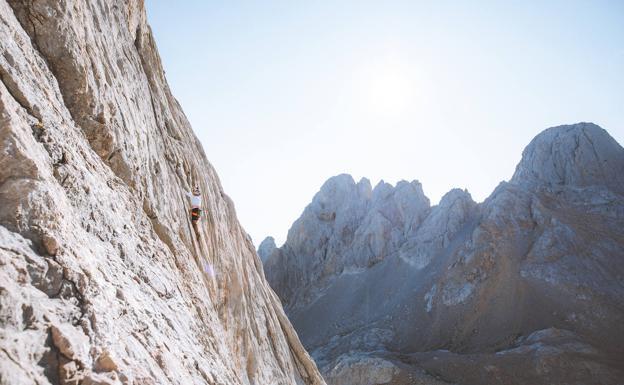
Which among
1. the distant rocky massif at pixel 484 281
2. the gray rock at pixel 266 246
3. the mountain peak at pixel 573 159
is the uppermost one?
the gray rock at pixel 266 246

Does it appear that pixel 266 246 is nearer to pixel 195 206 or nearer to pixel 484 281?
pixel 484 281

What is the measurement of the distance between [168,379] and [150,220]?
Answer: 12.3ft

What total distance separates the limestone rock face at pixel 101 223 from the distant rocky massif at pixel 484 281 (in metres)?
24.1

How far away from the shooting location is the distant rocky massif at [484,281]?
30016 mm

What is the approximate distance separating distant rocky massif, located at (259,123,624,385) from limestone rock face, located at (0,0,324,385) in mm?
24054

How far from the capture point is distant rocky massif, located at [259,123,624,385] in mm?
30016

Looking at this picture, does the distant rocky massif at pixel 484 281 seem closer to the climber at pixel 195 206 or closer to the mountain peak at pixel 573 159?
the mountain peak at pixel 573 159

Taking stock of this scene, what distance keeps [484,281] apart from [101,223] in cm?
3891

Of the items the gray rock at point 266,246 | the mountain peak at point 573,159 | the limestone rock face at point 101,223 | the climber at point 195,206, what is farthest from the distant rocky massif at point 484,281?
the climber at point 195,206

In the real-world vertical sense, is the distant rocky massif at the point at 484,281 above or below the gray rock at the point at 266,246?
below

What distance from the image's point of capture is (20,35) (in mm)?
5773

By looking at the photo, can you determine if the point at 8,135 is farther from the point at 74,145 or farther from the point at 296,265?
the point at 296,265

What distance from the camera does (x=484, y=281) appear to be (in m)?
38.9

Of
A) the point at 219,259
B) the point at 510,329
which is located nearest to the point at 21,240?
the point at 219,259
